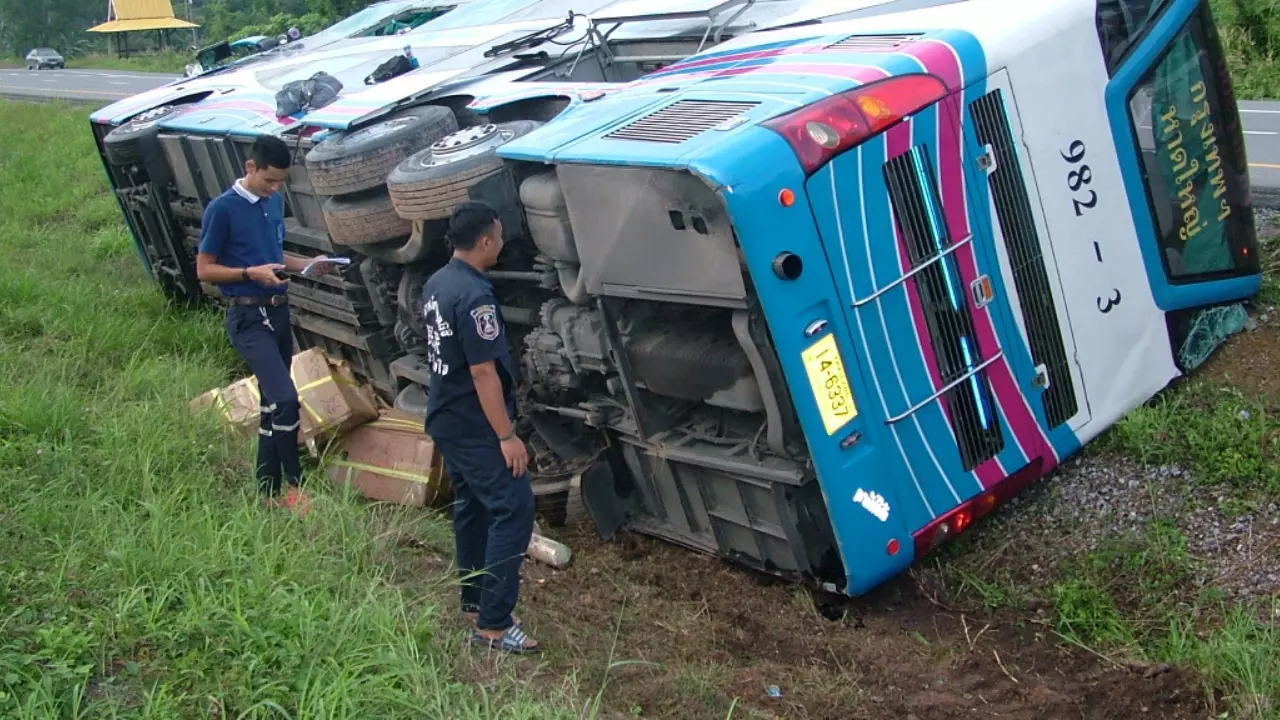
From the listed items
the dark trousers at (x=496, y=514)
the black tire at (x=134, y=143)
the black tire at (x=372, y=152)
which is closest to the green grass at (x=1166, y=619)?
the dark trousers at (x=496, y=514)

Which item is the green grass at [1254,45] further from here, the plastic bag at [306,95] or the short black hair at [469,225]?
the short black hair at [469,225]

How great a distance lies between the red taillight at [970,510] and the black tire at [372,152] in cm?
282

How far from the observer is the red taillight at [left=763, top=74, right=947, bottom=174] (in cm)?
405

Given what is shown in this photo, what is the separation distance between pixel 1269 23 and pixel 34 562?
15.1m

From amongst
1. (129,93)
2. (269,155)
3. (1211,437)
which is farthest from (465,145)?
(129,93)

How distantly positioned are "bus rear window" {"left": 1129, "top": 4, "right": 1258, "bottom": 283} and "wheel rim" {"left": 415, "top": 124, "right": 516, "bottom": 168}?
2597 mm

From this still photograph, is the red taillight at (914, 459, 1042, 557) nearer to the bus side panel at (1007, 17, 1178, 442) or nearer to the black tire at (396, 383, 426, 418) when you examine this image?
the bus side panel at (1007, 17, 1178, 442)

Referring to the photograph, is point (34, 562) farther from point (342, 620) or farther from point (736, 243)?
point (736, 243)

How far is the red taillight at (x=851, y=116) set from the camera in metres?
4.05

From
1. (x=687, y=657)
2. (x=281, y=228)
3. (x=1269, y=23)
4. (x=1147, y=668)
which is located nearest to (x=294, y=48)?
(x=281, y=228)

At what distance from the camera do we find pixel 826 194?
409 cm

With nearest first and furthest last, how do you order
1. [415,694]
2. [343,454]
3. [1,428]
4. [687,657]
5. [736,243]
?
[415,694], [736,243], [687,657], [1,428], [343,454]

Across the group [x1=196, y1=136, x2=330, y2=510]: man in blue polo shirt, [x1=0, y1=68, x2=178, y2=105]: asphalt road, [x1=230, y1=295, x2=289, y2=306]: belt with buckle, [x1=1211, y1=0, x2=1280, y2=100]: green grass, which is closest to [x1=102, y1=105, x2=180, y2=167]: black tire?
[x1=196, y1=136, x2=330, y2=510]: man in blue polo shirt

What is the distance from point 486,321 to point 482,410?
1.14ft
